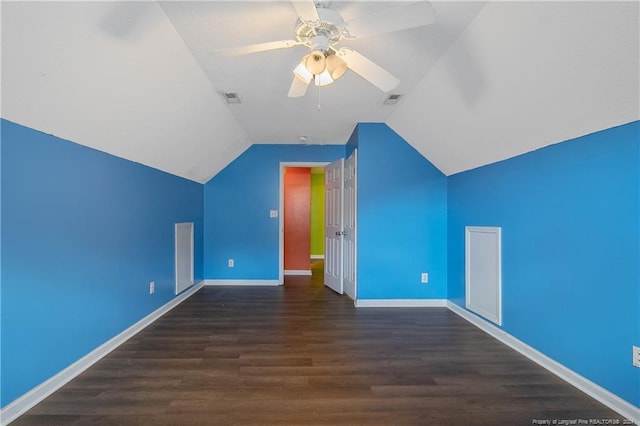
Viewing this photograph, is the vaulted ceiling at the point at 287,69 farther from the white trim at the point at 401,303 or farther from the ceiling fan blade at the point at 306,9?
the white trim at the point at 401,303

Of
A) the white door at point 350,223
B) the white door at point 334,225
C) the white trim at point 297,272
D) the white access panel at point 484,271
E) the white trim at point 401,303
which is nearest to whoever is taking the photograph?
the white access panel at point 484,271

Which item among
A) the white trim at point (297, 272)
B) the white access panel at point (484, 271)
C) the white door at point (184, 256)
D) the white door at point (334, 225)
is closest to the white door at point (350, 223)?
the white door at point (334, 225)

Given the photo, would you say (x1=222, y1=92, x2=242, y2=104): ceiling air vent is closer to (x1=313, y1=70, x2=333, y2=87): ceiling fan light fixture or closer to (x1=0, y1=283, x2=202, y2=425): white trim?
(x1=313, y1=70, x2=333, y2=87): ceiling fan light fixture

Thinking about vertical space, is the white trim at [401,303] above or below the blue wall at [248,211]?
below


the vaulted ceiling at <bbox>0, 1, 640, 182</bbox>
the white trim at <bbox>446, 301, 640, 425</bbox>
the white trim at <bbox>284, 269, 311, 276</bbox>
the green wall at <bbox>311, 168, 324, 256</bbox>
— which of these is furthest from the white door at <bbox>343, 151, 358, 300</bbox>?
the green wall at <bbox>311, 168, 324, 256</bbox>

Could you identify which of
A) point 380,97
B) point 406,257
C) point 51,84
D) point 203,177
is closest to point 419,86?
point 380,97

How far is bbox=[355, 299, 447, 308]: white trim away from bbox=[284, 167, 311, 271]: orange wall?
84.0 inches

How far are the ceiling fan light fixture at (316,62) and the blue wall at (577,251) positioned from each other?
1686mm

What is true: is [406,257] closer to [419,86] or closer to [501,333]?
[501,333]

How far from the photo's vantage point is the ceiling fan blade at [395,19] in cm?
123

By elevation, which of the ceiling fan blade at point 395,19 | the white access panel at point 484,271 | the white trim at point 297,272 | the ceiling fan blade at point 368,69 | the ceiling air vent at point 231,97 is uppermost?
the ceiling air vent at point 231,97

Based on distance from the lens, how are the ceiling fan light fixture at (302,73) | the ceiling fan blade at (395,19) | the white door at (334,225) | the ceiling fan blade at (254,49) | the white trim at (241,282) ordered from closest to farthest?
the ceiling fan blade at (395,19) → the ceiling fan blade at (254,49) → the ceiling fan light fixture at (302,73) → the white door at (334,225) → the white trim at (241,282)

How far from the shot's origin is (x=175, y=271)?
3.55 meters

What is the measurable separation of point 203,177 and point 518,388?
4.13 m
